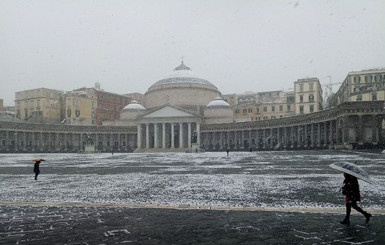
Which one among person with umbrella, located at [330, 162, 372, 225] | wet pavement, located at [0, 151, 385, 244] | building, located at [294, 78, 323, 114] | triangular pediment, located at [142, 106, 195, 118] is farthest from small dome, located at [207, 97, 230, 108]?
person with umbrella, located at [330, 162, 372, 225]

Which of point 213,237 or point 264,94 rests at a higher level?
point 264,94

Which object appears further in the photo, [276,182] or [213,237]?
[276,182]

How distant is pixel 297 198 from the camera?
454 inches

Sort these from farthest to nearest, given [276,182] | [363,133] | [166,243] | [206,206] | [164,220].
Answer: [363,133] < [276,182] < [206,206] < [164,220] < [166,243]

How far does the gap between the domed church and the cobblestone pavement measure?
62.6 m

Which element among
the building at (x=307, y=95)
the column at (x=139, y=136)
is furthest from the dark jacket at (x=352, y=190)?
the column at (x=139, y=136)

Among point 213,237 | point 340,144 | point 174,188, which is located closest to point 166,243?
point 213,237

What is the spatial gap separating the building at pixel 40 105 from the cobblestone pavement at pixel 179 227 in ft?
305

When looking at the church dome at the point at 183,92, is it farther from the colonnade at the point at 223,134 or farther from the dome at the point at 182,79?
the colonnade at the point at 223,134

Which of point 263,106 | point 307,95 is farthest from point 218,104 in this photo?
point 307,95

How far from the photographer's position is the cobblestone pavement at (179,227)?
689 centimetres

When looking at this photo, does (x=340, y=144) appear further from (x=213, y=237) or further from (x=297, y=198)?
(x=213, y=237)

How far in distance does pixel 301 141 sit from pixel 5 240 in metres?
71.9

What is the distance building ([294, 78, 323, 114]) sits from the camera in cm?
8625
